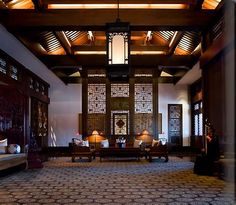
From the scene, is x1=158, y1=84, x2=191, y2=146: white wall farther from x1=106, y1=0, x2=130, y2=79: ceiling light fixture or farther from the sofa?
x1=106, y1=0, x2=130, y2=79: ceiling light fixture

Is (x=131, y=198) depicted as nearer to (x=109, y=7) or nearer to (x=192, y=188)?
(x=192, y=188)

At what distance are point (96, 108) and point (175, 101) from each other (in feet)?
12.8

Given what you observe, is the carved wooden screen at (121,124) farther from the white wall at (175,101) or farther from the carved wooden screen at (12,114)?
the carved wooden screen at (12,114)

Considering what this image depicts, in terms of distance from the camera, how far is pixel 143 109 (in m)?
13.0

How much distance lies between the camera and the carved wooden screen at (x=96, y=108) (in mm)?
12883

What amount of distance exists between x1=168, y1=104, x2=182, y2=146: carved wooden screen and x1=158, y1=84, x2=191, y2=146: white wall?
0.15 metres

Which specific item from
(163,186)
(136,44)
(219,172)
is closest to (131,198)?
(163,186)

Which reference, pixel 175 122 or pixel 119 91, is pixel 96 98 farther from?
pixel 175 122

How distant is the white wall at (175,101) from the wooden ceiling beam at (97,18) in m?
8.25

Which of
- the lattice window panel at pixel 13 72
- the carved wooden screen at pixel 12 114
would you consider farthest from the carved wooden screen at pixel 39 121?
the lattice window panel at pixel 13 72

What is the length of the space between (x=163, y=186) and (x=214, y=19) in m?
3.50

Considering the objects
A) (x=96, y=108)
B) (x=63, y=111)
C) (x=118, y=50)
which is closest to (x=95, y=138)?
(x=96, y=108)

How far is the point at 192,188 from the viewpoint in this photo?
188 inches

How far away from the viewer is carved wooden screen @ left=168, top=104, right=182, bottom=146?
14.5 m
